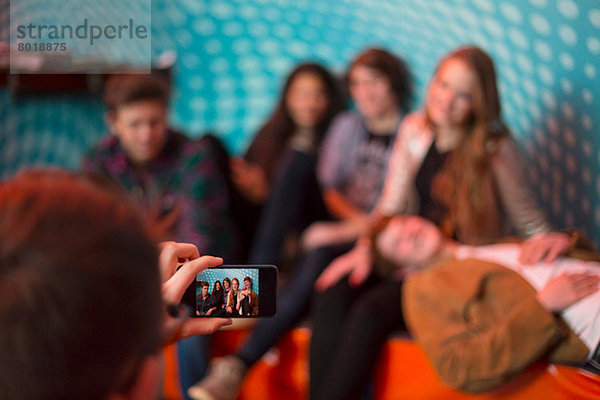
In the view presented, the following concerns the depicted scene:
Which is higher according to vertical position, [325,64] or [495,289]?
[325,64]

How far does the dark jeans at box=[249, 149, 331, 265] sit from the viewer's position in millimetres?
1871

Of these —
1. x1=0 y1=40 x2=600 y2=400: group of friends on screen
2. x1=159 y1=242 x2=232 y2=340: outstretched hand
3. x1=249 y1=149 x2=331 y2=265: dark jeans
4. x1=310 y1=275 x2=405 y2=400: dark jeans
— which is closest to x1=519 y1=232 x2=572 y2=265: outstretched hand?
x1=0 y1=40 x2=600 y2=400: group of friends on screen

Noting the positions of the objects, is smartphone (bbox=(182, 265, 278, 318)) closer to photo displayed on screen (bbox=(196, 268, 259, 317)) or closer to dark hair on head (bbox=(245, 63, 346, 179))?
photo displayed on screen (bbox=(196, 268, 259, 317))

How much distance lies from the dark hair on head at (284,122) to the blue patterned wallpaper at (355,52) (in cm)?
13

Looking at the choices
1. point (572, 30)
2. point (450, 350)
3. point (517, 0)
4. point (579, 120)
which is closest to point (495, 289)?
point (450, 350)

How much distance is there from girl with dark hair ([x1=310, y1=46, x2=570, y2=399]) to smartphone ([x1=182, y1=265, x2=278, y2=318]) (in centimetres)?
77

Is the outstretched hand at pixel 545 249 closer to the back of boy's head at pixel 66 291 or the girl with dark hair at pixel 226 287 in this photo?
the girl with dark hair at pixel 226 287

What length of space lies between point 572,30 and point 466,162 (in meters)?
0.41

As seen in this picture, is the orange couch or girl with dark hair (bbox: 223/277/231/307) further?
the orange couch

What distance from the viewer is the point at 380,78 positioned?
208 centimetres

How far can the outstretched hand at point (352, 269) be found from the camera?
1720 mm

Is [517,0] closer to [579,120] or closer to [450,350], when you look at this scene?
[579,120]

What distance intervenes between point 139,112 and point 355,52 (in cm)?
81

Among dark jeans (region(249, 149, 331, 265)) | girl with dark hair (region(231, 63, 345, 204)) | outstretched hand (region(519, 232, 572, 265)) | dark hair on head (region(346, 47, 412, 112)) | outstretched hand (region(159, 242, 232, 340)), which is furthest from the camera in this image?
girl with dark hair (region(231, 63, 345, 204))
